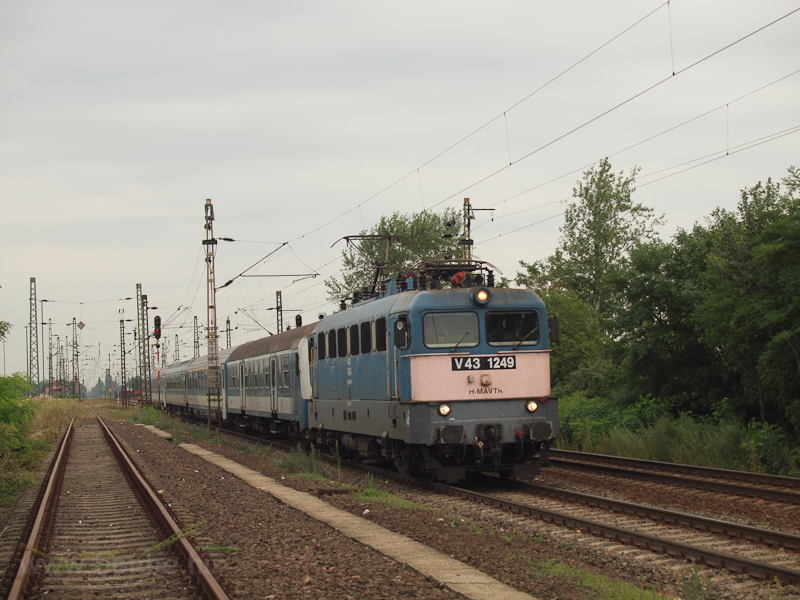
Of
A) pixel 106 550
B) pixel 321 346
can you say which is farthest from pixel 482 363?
pixel 321 346

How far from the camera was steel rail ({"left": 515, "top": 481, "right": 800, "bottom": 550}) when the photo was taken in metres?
8.25

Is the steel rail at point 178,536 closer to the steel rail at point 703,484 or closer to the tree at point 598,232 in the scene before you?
the steel rail at point 703,484

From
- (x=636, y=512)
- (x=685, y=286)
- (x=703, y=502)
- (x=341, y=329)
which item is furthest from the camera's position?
(x=685, y=286)

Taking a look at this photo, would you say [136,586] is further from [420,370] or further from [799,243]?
[799,243]

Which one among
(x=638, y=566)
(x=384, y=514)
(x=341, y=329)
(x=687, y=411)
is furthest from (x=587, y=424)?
(x=638, y=566)

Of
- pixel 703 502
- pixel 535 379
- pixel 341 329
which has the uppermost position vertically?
pixel 341 329

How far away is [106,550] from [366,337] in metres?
6.86

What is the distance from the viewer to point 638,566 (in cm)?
775

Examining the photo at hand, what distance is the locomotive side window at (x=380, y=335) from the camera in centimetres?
1398

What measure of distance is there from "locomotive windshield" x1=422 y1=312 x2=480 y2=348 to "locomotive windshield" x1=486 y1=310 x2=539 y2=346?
0.88ft

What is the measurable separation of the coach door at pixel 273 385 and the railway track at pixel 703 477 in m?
10.7

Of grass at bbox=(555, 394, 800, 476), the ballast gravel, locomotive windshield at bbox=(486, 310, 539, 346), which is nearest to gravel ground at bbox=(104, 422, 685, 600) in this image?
the ballast gravel

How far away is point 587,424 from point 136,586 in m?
15.2

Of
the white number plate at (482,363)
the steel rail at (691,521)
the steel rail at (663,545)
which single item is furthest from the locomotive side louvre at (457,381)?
the steel rail at (663,545)
